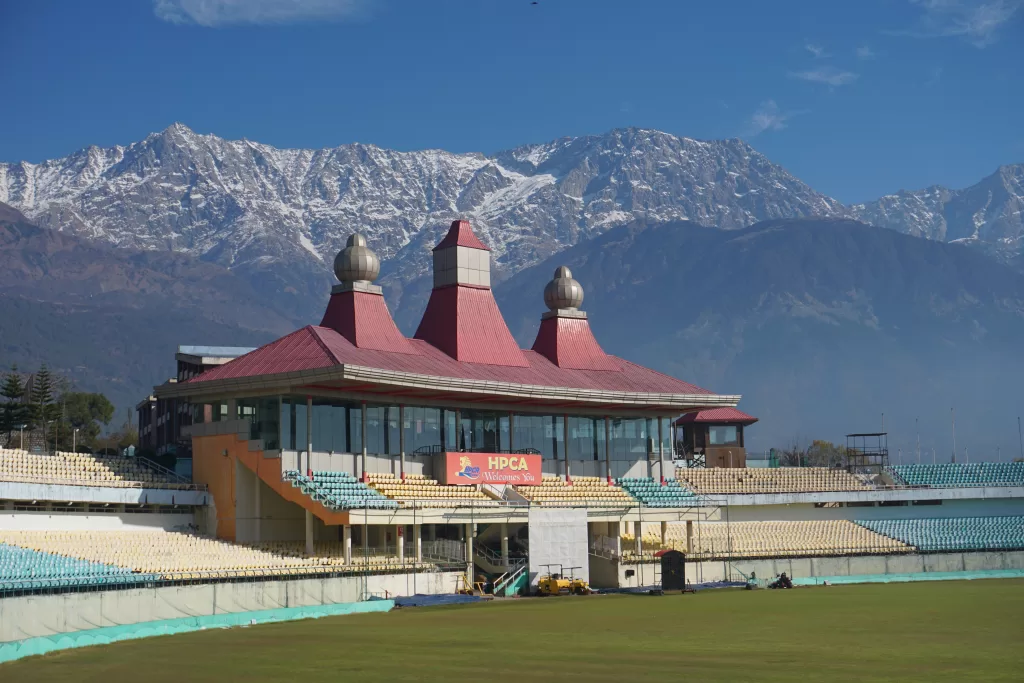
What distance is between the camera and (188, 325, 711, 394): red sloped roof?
200 ft

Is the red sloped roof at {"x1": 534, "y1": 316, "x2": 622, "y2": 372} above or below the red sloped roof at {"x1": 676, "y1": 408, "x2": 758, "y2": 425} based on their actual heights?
above

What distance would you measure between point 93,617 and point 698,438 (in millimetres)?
59402

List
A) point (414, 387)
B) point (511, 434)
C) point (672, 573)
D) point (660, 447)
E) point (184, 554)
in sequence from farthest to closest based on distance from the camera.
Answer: point (660, 447) < point (511, 434) < point (414, 387) < point (672, 573) < point (184, 554)

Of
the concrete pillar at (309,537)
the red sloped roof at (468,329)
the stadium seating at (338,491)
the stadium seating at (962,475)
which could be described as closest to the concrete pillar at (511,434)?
the red sloped roof at (468,329)

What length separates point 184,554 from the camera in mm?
52250

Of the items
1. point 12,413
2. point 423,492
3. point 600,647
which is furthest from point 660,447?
point 12,413

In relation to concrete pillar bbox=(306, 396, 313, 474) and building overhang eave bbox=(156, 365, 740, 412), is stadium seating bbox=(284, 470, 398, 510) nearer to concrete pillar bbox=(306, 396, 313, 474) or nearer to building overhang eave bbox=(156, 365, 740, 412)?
concrete pillar bbox=(306, 396, 313, 474)

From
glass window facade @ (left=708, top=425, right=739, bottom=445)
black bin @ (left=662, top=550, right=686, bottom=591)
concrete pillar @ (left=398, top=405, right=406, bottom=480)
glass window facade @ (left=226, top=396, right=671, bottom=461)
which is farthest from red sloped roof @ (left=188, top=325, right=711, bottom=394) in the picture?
glass window facade @ (left=708, top=425, right=739, bottom=445)

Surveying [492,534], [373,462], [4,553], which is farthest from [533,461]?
[4,553]

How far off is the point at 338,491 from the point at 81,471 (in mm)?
10757

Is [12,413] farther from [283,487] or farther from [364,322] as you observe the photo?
[283,487]

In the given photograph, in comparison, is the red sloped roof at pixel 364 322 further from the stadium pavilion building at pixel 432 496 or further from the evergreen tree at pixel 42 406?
the evergreen tree at pixel 42 406

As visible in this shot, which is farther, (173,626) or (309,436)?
(309,436)

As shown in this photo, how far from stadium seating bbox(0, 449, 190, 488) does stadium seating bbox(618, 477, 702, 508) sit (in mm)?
25282
